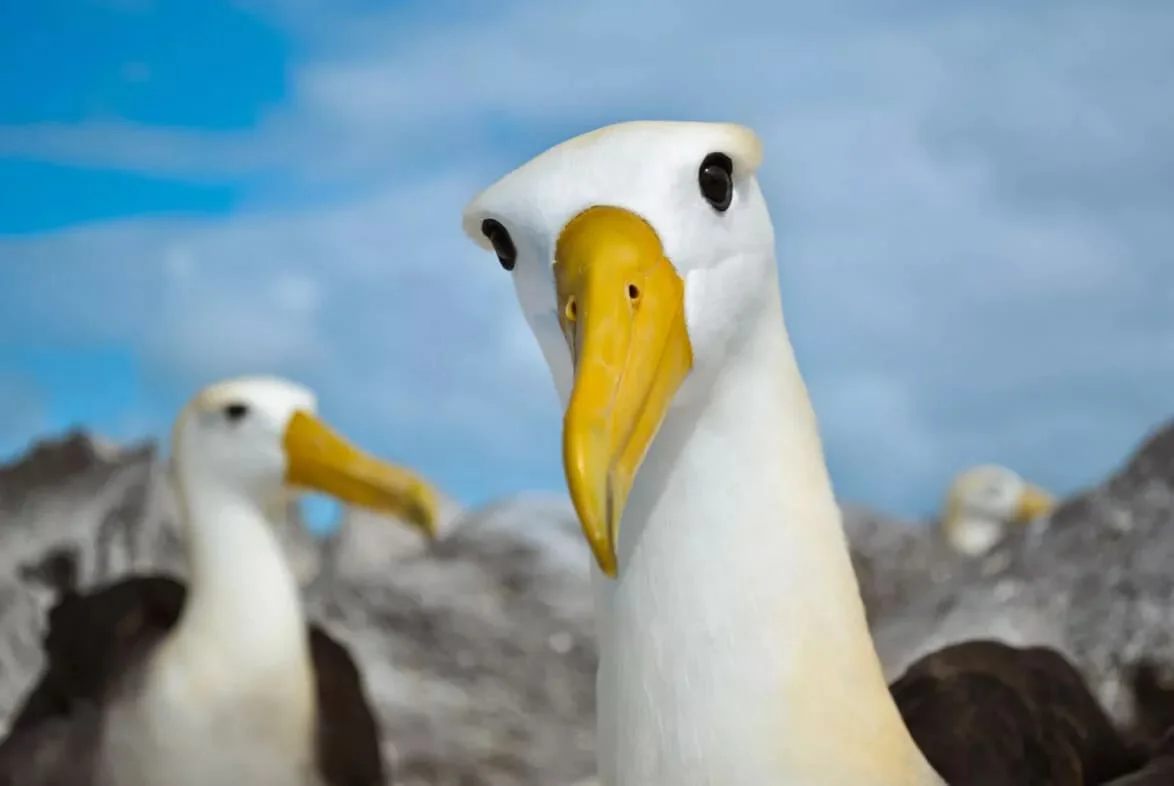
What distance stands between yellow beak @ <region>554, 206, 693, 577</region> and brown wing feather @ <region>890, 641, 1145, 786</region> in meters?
0.60

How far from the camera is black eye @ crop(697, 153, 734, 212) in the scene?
1108mm

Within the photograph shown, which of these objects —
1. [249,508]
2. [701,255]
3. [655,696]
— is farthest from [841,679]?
[249,508]

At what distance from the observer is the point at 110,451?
550cm

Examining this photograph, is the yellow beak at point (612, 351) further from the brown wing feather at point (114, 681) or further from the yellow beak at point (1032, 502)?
the yellow beak at point (1032, 502)

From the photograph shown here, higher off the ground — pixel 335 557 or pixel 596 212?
pixel 335 557

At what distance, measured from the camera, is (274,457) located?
3.24m

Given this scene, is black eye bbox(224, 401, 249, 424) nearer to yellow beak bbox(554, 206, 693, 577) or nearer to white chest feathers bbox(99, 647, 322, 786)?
white chest feathers bbox(99, 647, 322, 786)

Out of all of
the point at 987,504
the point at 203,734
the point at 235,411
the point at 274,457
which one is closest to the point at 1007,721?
the point at 203,734

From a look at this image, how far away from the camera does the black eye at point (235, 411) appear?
3270mm

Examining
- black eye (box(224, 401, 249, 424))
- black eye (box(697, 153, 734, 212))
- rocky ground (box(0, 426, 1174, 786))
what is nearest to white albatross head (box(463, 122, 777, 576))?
black eye (box(697, 153, 734, 212))

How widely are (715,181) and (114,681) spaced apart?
2366mm

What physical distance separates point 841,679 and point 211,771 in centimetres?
212

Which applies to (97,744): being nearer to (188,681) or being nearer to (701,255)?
(188,681)

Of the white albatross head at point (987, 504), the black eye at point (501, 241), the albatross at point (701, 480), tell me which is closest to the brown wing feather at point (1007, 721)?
the albatross at point (701, 480)
